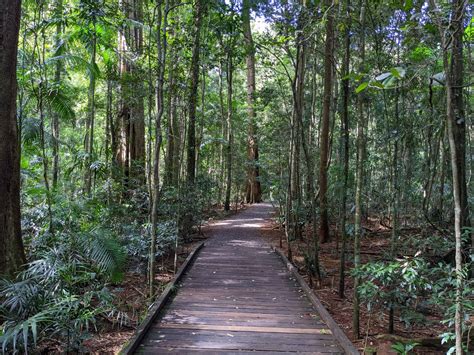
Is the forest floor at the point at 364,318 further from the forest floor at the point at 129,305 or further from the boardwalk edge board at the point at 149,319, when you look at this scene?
the forest floor at the point at 129,305

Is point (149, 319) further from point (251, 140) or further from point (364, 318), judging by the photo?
point (251, 140)

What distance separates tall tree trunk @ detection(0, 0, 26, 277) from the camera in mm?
A: 4609

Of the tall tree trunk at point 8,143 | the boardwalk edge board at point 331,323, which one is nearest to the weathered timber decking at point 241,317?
the boardwalk edge board at point 331,323

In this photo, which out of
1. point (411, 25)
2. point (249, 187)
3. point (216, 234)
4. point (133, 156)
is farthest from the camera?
point (249, 187)

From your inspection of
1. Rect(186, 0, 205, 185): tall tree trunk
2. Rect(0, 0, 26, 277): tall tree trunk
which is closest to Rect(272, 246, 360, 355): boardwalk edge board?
Rect(0, 0, 26, 277): tall tree trunk

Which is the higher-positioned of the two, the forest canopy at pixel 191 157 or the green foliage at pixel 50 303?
the forest canopy at pixel 191 157

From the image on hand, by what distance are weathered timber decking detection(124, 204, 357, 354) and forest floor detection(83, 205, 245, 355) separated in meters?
0.51

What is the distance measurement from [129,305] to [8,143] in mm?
3045

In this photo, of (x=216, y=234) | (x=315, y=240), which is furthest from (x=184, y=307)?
(x=216, y=234)

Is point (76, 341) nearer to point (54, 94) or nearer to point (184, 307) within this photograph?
point (184, 307)

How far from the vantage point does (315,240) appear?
6.26 meters

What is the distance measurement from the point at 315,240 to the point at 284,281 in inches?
49.2

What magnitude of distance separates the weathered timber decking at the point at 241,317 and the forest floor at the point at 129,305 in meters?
0.51

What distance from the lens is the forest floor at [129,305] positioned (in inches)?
181
